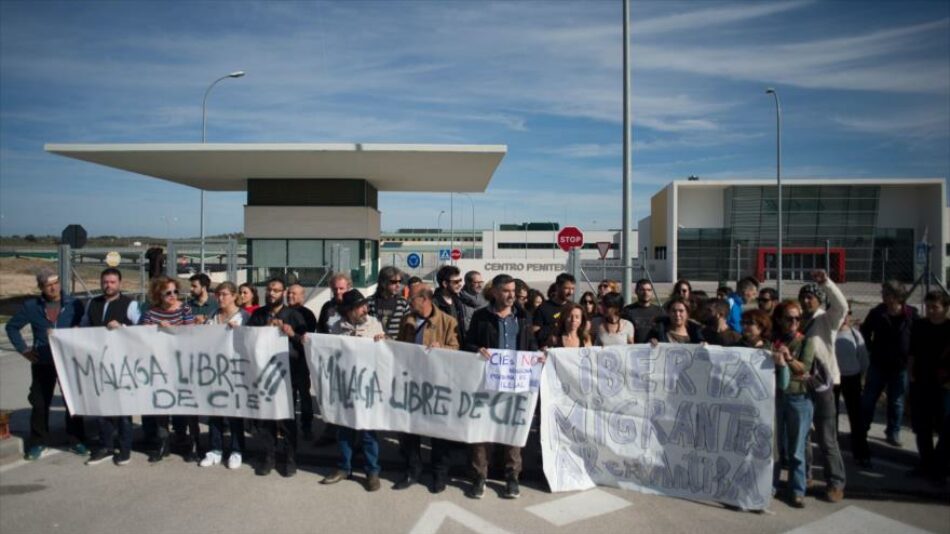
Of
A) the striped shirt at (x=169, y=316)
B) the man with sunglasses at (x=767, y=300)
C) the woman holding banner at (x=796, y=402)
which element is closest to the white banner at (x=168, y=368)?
the striped shirt at (x=169, y=316)

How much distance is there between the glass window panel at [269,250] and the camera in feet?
76.5

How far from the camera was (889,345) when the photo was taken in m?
6.35

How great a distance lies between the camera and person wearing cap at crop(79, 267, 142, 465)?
614 cm

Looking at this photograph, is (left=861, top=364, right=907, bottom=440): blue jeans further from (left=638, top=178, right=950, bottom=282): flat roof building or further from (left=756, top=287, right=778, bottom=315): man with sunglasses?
(left=638, top=178, right=950, bottom=282): flat roof building

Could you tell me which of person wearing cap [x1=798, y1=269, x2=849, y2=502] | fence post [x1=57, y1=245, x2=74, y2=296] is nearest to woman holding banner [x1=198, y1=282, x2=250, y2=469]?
fence post [x1=57, y1=245, x2=74, y2=296]

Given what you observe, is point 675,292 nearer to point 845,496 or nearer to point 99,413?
point 845,496

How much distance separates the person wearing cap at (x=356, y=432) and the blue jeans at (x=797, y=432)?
349 cm

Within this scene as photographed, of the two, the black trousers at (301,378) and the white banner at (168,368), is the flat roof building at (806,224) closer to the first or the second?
the black trousers at (301,378)

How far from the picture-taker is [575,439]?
5.61 metres

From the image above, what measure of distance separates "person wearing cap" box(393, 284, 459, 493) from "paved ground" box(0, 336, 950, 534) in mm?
143

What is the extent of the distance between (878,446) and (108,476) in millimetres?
7657

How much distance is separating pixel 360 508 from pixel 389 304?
2150mm

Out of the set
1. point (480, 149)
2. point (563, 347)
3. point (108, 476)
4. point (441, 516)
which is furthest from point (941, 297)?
point (480, 149)

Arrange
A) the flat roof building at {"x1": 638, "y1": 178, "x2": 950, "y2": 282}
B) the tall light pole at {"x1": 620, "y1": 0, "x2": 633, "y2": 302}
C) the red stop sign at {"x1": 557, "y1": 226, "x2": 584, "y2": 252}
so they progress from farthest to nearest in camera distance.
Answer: the flat roof building at {"x1": 638, "y1": 178, "x2": 950, "y2": 282}, the red stop sign at {"x1": 557, "y1": 226, "x2": 584, "y2": 252}, the tall light pole at {"x1": 620, "y1": 0, "x2": 633, "y2": 302}
